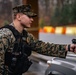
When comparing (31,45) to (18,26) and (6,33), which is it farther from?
→ (6,33)

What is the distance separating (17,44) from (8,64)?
0.89ft

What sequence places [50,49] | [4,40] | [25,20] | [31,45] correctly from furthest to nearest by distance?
[50,49], [31,45], [25,20], [4,40]

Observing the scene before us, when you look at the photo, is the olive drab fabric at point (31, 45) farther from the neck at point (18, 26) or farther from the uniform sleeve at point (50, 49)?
the neck at point (18, 26)

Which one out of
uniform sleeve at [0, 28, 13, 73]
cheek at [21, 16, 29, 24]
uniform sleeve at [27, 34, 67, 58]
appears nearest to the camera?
uniform sleeve at [0, 28, 13, 73]

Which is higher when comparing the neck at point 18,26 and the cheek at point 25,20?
the cheek at point 25,20

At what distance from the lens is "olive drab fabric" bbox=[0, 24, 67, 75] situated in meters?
4.38

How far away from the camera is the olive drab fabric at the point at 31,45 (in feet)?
14.4

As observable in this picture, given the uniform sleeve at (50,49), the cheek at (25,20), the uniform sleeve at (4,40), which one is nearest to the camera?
the uniform sleeve at (4,40)

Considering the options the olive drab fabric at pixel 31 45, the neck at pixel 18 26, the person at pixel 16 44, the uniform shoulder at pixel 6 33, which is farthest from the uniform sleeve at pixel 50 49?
the uniform shoulder at pixel 6 33

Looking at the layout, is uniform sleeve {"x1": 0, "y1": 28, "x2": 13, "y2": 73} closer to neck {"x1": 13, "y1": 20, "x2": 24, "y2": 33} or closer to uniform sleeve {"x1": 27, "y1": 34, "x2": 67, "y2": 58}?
neck {"x1": 13, "y1": 20, "x2": 24, "y2": 33}

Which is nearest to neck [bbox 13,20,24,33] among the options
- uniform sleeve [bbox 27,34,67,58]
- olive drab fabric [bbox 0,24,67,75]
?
olive drab fabric [bbox 0,24,67,75]

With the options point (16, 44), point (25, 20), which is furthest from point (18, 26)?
point (16, 44)

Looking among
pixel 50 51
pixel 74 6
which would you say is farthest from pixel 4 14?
pixel 50 51

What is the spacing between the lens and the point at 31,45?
15.5ft
